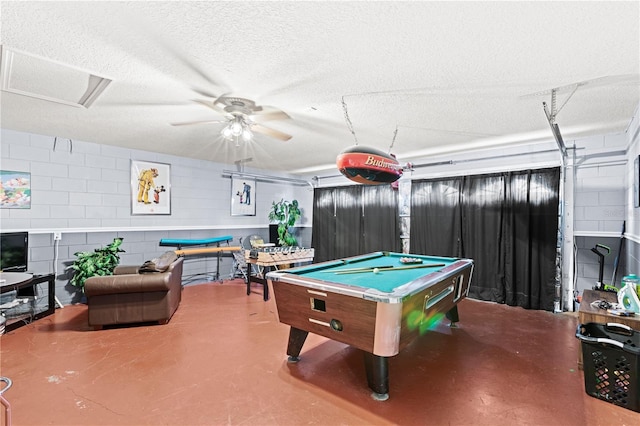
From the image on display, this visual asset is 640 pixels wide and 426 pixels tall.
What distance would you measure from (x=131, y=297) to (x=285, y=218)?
369 centimetres

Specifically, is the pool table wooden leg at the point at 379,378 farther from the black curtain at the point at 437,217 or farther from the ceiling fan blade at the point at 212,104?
the black curtain at the point at 437,217

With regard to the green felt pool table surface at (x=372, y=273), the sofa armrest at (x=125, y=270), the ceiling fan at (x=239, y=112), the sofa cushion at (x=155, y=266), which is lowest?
the sofa armrest at (x=125, y=270)

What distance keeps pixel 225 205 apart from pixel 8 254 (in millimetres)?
3381

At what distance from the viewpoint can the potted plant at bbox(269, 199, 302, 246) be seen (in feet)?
22.1

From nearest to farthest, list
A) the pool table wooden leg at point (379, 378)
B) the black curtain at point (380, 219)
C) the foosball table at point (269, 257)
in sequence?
the pool table wooden leg at point (379, 378), the foosball table at point (269, 257), the black curtain at point (380, 219)

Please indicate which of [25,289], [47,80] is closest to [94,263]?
[25,289]

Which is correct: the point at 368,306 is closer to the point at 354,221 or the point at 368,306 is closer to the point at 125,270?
the point at 125,270

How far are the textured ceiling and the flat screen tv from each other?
142cm

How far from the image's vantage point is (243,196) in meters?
6.86

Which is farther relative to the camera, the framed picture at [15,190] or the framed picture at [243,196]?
the framed picture at [243,196]

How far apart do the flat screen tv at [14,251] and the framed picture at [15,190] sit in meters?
0.53

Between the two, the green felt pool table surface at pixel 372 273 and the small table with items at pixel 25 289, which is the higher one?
the green felt pool table surface at pixel 372 273

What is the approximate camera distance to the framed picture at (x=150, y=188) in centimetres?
528

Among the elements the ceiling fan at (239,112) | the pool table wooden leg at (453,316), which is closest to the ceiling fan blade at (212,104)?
the ceiling fan at (239,112)
